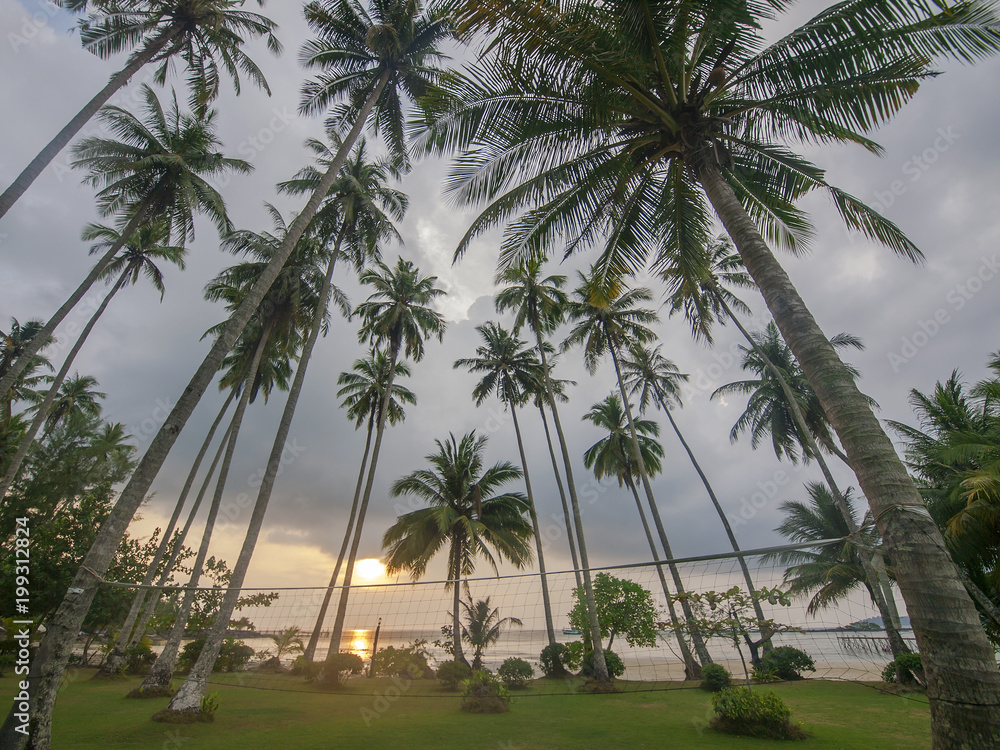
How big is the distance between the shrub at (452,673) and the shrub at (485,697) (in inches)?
155

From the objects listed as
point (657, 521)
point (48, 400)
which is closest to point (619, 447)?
point (657, 521)

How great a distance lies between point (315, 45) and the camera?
37.9 feet

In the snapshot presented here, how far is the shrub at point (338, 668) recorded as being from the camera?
13273mm

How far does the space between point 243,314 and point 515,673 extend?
1350 centimetres

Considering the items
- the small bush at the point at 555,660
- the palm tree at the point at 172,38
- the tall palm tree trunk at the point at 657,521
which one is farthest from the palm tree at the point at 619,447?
the palm tree at the point at 172,38

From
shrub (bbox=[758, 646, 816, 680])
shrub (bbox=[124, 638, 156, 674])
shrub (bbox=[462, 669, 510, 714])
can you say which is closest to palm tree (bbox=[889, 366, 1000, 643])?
shrub (bbox=[758, 646, 816, 680])

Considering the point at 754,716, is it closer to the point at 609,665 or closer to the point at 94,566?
the point at 609,665

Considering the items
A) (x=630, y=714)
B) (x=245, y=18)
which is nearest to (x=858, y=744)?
(x=630, y=714)

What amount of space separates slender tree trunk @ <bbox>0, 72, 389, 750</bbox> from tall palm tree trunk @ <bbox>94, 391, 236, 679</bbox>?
26.9 ft

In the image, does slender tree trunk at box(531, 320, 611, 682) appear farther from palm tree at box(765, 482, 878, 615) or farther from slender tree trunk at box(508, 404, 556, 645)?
palm tree at box(765, 482, 878, 615)

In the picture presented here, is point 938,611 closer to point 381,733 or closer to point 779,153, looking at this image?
point 779,153

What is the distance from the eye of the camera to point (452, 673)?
13.8 metres

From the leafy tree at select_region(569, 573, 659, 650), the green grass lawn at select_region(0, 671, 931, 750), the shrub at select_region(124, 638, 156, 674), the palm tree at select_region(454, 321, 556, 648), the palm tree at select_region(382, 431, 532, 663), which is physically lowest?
the green grass lawn at select_region(0, 671, 931, 750)

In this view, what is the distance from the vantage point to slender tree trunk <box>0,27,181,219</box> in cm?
705
